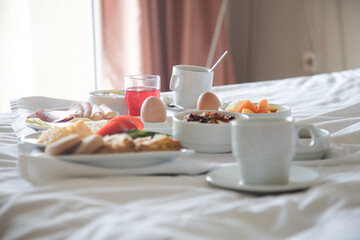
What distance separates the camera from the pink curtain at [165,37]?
291cm

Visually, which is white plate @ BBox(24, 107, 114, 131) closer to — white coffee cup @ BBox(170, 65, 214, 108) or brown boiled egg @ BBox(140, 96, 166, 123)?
brown boiled egg @ BBox(140, 96, 166, 123)

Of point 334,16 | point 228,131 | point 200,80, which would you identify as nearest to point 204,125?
point 228,131

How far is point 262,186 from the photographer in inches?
26.9

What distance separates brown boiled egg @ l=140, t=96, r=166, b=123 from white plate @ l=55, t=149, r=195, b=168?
Answer: 338 millimetres

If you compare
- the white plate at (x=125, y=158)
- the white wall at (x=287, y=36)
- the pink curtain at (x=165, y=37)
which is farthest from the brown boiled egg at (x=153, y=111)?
the white wall at (x=287, y=36)

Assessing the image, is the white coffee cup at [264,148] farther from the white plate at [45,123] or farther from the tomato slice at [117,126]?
the white plate at [45,123]

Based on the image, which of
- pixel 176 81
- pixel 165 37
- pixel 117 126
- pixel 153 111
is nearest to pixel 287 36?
pixel 165 37

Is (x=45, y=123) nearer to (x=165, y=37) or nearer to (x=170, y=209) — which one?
(x=170, y=209)

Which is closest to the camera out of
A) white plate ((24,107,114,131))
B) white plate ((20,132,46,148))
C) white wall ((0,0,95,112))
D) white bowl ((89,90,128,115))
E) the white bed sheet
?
the white bed sheet

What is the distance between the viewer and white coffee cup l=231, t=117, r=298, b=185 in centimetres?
67

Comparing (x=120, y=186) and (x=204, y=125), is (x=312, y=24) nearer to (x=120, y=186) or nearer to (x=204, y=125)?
(x=204, y=125)

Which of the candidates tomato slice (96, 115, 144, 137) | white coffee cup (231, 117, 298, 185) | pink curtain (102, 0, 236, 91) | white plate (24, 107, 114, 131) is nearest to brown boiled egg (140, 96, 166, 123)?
white plate (24, 107, 114, 131)

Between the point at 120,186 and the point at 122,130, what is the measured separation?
0.20 metres

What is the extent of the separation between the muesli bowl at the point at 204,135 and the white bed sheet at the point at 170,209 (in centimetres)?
13
